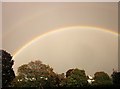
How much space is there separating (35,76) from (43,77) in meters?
1.20

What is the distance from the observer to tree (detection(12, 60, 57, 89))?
33.1 metres

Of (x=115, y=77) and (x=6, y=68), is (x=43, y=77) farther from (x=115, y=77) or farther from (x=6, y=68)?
(x=115, y=77)

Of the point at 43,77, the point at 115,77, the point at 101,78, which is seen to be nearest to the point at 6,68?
the point at 43,77

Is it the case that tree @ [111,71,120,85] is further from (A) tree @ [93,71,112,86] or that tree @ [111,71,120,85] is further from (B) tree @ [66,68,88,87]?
(B) tree @ [66,68,88,87]

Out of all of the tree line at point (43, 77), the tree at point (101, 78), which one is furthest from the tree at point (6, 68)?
the tree at point (101, 78)

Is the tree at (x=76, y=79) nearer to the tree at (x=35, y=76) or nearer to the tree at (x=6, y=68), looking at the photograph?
the tree at (x=35, y=76)

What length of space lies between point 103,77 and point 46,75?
8.72m

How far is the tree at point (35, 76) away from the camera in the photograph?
33.1 metres

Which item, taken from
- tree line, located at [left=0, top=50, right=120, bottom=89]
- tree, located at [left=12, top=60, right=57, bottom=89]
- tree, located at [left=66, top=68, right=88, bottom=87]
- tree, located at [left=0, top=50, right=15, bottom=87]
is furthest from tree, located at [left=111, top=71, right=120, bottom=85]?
tree, located at [left=0, top=50, right=15, bottom=87]

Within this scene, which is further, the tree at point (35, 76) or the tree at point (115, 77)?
the tree at point (115, 77)

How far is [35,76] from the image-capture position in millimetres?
34875

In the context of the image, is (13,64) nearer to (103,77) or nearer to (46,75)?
(46,75)

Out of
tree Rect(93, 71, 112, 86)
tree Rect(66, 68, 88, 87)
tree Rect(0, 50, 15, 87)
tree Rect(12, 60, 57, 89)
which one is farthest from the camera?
tree Rect(93, 71, 112, 86)

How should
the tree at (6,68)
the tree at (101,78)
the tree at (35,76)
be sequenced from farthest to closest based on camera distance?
the tree at (101,78)
the tree at (35,76)
the tree at (6,68)
